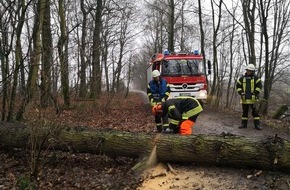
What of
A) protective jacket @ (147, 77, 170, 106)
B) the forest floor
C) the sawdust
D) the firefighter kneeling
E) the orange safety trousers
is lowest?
the forest floor

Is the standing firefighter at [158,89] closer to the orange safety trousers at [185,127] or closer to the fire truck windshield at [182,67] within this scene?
the orange safety trousers at [185,127]

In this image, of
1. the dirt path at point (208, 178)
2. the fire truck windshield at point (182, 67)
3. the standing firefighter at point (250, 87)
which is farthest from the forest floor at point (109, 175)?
the fire truck windshield at point (182, 67)

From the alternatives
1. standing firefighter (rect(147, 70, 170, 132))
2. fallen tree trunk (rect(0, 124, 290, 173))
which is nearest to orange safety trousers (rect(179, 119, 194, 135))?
fallen tree trunk (rect(0, 124, 290, 173))

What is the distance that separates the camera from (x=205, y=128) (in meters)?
9.99

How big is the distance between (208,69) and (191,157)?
8.63 meters

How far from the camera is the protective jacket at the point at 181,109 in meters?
6.59

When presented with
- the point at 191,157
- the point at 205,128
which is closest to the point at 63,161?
the point at 191,157

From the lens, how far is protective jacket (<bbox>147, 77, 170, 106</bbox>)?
28.4 ft

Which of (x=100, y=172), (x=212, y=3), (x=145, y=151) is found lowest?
(x=100, y=172)

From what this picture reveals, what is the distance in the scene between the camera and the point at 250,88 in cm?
936

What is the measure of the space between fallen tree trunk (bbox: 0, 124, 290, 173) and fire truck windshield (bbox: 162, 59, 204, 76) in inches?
286

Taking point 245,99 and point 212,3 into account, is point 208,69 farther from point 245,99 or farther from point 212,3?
point 212,3

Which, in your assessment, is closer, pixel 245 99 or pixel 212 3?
pixel 245 99

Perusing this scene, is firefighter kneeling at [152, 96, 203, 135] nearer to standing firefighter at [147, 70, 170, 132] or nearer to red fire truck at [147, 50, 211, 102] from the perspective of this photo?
standing firefighter at [147, 70, 170, 132]
